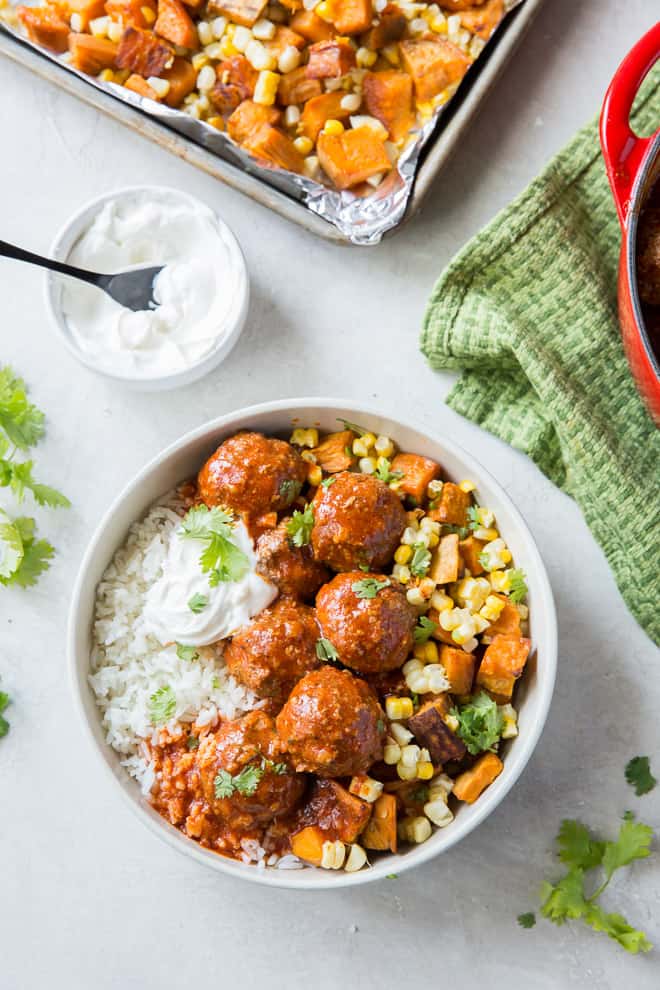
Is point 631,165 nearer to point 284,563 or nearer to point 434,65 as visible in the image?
point 434,65

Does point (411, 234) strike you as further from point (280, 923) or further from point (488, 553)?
point (280, 923)

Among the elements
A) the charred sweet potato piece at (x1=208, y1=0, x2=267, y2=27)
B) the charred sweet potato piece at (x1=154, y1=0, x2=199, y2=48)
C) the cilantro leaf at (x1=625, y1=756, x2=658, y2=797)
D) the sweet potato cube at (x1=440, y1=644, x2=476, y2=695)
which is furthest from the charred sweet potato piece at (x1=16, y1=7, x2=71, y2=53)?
the cilantro leaf at (x1=625, y1=756, x2=658, y2=797)

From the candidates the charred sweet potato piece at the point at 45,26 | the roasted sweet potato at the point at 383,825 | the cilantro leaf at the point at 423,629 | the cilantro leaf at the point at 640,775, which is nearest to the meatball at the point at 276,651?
the cilantro leaf at the point at 423,629

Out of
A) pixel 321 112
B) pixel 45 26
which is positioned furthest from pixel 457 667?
pixel 45 26

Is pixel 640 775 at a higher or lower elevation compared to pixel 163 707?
higher

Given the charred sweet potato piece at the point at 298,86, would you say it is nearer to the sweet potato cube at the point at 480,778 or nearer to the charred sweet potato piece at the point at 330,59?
the charred sweet potato piece at the point at 330,59

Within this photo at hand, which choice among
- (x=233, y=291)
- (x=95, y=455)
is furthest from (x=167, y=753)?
(x=233, y=291)
